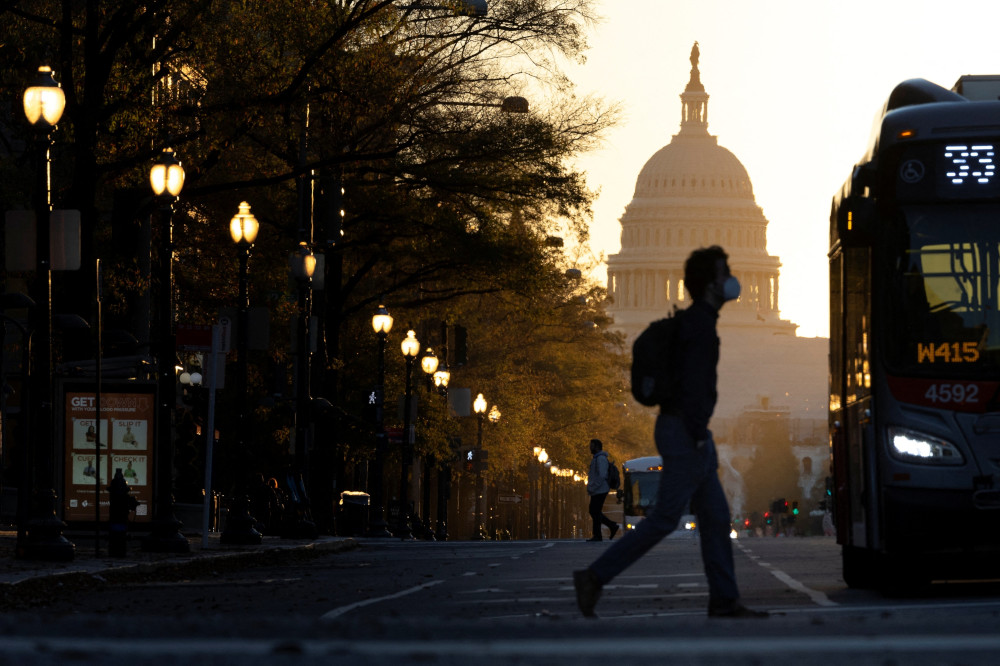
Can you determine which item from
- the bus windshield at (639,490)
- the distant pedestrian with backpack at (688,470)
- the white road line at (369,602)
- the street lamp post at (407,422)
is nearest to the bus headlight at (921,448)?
the distant pedestrian with backpack at (688,470)

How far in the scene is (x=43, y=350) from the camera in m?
20.9

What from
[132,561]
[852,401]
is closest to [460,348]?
[132,561]

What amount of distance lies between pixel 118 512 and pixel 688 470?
11.3 m

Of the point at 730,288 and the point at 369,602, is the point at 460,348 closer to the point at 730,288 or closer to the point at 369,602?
the point at 369,602

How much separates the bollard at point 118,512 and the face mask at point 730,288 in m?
10.8

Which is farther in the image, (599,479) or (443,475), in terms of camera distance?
(443,475)

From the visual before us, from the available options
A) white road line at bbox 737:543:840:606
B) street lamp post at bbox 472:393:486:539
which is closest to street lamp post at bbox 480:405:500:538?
street lamp post at bbox 472:393:486:539

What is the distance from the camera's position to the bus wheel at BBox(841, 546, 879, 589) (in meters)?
16.1

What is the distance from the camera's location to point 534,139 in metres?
37.2

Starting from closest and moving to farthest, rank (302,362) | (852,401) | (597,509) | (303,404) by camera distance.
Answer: (852,401) < (302,362) < (303,404) < (597,509)

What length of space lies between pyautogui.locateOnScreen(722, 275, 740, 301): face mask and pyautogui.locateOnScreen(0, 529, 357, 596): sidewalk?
6480 mm

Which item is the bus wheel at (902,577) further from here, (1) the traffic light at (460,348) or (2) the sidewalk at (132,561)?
(1) the traffic light at (460,348)

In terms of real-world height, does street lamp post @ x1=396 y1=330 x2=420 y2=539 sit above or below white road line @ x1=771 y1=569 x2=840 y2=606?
above

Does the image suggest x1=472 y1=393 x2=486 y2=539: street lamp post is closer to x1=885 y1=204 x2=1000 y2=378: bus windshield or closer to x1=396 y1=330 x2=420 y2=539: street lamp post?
x1=396 y1=330 x2=420 y2=539: street lamp post
